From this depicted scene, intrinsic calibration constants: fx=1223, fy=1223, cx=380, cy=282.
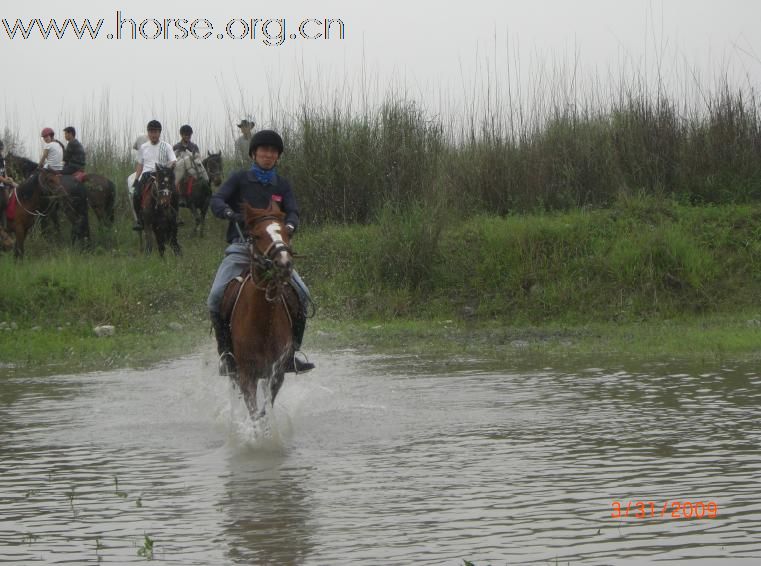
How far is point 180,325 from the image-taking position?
16812mm

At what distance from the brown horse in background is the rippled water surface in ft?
1.10

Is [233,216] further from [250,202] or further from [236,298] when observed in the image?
[236,298]

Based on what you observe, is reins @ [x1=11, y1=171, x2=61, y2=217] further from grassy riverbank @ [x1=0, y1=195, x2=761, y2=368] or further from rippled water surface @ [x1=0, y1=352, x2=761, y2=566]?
rippled water surface @ [x1=0, y1=352, x2=761, y2=566]

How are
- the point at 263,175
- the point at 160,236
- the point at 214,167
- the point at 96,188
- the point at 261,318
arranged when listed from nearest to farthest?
1. the point at 261,318
2. the point at 263,175
3. the point at 160,236
4. the point at 96,188
5. the point at 214,167

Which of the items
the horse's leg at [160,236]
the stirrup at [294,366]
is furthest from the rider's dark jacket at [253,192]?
the horse's leg at [160,236]

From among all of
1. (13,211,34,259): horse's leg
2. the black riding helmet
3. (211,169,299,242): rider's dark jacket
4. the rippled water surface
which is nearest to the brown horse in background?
Result: the rippled water surface

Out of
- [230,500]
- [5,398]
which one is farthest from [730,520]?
[5,398]

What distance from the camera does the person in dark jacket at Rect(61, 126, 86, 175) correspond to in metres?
22.1

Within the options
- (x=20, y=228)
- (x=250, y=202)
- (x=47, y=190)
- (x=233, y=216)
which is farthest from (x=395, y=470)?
(x=47, y=190)

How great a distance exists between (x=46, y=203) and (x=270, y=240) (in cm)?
1374

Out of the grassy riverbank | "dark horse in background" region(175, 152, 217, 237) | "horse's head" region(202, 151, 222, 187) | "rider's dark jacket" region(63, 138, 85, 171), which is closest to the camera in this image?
the grassy riverbank

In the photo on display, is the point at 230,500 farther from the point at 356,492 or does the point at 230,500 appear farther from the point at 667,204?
the point at 667,204

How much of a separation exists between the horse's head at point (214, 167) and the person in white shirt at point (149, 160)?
1559mm

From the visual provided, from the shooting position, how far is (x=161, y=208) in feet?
66.9
